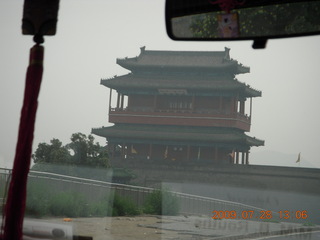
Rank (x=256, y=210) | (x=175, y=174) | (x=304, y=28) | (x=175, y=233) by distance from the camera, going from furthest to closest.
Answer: (x=175, y=174) < (x=256, y=210) < (x=175, y=233) < (x=304, y=28)

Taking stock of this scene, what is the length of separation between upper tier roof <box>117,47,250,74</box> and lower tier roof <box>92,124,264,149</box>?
361 cm

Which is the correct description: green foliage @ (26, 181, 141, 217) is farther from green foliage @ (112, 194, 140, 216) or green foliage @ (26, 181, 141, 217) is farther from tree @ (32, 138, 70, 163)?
tree @ (32, 138, 70, 163)

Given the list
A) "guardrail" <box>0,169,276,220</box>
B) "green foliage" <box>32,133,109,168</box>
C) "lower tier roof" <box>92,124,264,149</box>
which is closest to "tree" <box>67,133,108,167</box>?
"green foliage" <box>32,133,109,168</box>

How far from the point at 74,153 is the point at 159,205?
32.1 feet

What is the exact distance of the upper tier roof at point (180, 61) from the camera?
1359 inches

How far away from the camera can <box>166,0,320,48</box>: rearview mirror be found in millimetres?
1348

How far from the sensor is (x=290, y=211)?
2933 cm

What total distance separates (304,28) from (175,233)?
31.5 ft

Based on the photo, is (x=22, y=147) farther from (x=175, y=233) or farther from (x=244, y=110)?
(x=244, y=110)

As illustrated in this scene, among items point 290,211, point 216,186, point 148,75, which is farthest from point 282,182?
point 148,75

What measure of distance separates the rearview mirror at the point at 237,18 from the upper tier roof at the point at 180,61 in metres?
33.1

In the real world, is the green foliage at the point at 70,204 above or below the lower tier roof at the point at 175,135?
below

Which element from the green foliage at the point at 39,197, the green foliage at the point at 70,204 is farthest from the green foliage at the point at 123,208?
the green foliage at the point at 39,197

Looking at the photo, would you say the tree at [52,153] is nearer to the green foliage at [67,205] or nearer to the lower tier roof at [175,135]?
the lower tier roof at [175,135]
